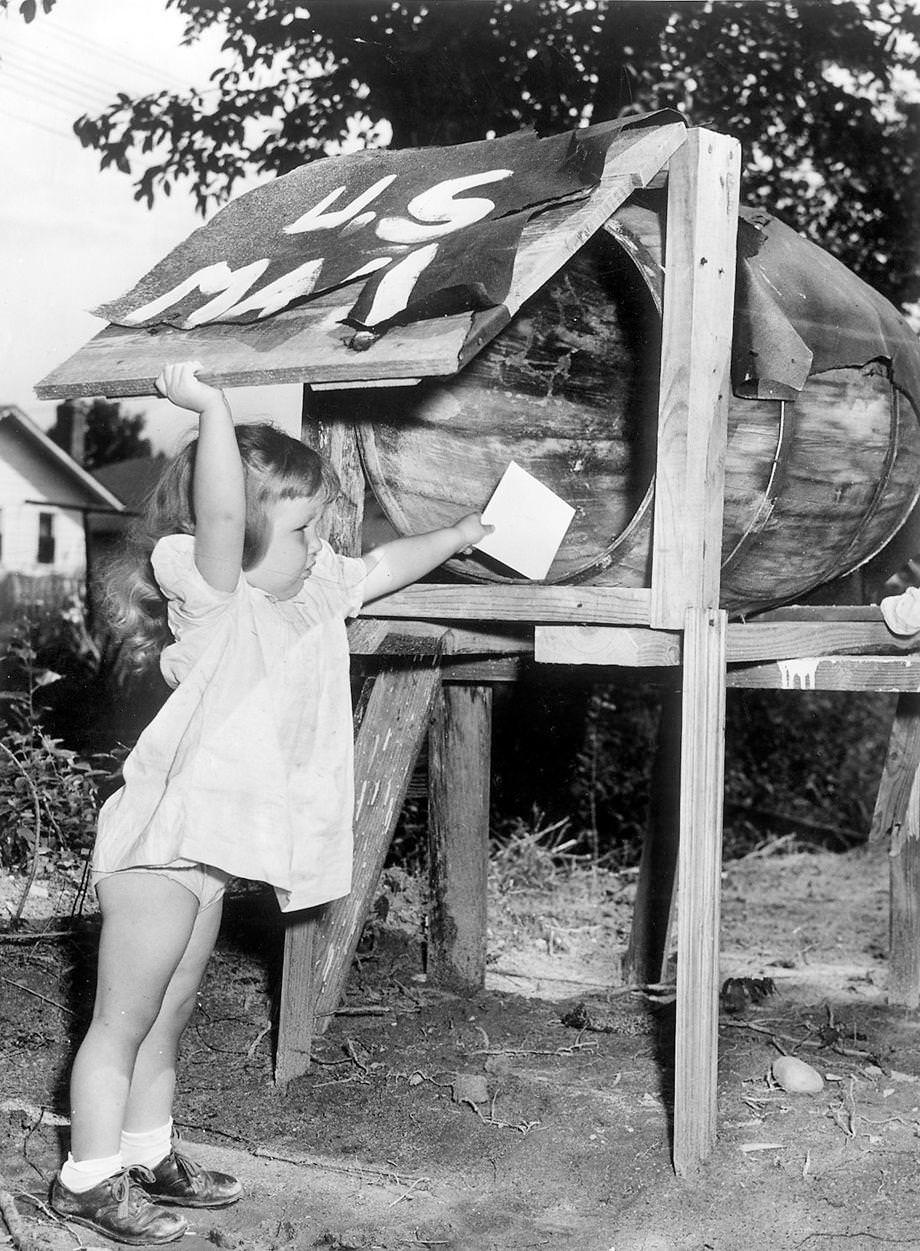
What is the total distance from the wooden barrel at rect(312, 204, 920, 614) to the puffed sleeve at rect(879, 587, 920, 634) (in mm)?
187

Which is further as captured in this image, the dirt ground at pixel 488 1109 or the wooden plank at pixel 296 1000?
the wooden plank at pixel 296 1000

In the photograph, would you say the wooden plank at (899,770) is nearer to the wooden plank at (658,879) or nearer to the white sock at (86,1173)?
the wooden plank at (658,879)

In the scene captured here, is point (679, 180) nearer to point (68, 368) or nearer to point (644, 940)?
point (68, 368)

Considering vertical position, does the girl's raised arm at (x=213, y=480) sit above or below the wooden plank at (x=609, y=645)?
above

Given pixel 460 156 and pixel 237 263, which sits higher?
pixel 460 156

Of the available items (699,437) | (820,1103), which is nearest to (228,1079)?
(820,1103)

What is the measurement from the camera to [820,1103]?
3371 mm

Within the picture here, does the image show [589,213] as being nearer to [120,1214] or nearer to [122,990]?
[122,990]

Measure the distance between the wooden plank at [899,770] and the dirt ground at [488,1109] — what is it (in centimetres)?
63

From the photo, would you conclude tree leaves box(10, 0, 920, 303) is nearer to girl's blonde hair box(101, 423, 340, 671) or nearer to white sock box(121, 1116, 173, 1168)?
girl's blonde hair box(101, 423, 340, 671)

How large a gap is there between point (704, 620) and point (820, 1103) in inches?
53.5

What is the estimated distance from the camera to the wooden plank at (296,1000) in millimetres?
3422

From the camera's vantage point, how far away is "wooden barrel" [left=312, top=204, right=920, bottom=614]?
10.3ft

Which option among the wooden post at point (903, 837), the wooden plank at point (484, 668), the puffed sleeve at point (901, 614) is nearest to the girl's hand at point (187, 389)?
the wooden plank at point (484, 668)
